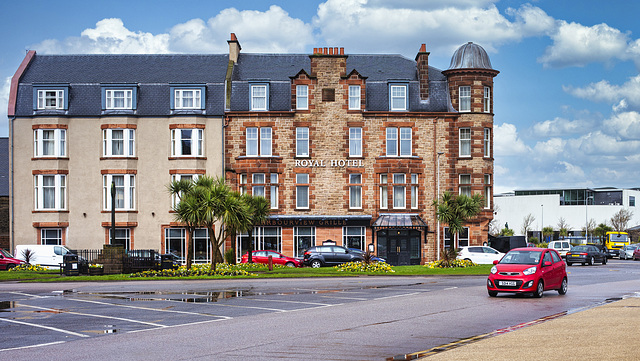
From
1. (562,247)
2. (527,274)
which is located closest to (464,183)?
(562,247)

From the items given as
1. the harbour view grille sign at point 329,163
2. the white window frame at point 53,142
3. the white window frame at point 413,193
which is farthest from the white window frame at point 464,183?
the white window frame at point 53,142

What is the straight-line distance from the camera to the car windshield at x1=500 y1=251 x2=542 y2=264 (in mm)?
22656

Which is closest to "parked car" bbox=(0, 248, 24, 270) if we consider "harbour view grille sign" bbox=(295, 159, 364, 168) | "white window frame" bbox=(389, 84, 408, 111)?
"harbour view grille sign" bbox=(295, 159, 364, 168)

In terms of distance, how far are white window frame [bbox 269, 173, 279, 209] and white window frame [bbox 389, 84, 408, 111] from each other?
10120mm

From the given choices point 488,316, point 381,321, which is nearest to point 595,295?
point 488,316

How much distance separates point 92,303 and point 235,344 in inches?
408

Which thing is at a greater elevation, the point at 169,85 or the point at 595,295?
the point at 169,85

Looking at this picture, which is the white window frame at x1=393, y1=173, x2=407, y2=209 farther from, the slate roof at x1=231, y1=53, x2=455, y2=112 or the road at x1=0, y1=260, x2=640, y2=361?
the road at x1=0, y1=260, x2=640, y2=361

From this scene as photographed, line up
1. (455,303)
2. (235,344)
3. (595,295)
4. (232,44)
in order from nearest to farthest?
(235,344)
(455,303)
(595,295)
(232,44)

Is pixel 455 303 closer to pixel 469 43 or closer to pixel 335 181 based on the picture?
pixel 335 181

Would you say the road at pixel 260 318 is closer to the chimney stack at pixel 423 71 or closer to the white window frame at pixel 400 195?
the white window frame at pixel 400 195

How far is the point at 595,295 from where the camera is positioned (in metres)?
23.2

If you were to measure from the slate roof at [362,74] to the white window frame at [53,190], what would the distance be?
13.5 metres

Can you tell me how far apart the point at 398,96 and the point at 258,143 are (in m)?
11.0
